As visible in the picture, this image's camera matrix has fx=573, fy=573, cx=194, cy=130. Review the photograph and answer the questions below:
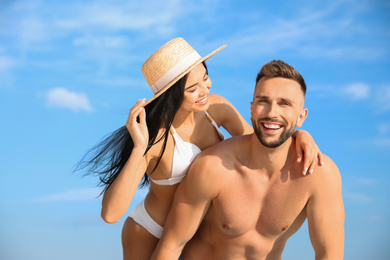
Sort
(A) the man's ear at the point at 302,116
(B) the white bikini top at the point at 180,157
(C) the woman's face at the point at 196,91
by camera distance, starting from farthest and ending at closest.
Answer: (B) the white bikini top at the point at 180,157
(C) the woman's face at the point at 196,91
(A) the man's ear at the point at 302,116

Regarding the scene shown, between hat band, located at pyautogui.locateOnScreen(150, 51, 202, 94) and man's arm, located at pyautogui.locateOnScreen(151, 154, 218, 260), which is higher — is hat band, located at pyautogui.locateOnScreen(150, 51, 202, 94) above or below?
above

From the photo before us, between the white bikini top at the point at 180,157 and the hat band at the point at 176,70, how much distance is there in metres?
0.47

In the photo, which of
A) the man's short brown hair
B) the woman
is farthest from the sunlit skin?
the man's short brown hair

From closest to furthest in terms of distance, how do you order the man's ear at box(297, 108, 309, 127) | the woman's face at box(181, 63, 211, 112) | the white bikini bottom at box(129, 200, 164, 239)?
1. the man's ear at box(297, 108, 309, 127)
2. the woman's face at box(181, 63, 211, 112)
3. the white bikini bottom at box(129, 200, 164, 239)

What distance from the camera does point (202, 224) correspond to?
6.02m

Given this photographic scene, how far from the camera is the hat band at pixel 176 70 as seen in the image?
552cm

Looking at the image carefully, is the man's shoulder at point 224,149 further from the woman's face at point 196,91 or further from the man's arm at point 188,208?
the woman's face at point 196,91

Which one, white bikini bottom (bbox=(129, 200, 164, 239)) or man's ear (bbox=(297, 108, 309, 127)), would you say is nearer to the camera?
man's ear (bbox=(297, 108, 309, 127))

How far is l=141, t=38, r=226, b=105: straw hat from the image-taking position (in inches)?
217

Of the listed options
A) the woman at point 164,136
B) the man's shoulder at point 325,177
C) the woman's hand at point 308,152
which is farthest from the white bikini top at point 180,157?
the man's shoulder at point 325,177

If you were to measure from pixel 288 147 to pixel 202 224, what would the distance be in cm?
125

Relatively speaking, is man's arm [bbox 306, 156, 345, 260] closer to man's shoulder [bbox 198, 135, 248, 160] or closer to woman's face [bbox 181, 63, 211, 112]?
man's shoulder [bbox 198, 135, 248, 160]

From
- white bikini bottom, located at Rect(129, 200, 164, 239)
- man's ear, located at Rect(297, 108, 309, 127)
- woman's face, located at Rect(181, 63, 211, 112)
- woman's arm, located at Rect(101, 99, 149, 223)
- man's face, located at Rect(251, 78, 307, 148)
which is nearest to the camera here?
man's face, located at Rect(251, 78, 307, 148)

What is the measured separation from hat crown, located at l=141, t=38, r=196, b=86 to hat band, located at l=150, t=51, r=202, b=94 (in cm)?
3
